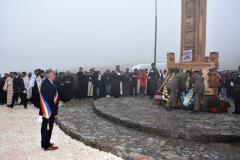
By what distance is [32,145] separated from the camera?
246 inches

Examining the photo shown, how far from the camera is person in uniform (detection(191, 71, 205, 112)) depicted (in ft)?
29.2

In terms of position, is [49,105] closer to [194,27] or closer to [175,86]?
[175,86]

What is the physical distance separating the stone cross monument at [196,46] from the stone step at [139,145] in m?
3.77

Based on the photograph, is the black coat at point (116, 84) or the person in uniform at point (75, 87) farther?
the black coat at point (116, 84)

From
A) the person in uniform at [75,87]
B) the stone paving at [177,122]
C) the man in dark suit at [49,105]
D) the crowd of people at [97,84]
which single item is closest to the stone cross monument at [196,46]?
the stone paving at [177,122]

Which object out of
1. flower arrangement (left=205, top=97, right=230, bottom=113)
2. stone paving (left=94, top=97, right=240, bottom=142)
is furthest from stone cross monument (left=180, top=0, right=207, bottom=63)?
stone paving (left=94, top=97, right=240, bottom=142)

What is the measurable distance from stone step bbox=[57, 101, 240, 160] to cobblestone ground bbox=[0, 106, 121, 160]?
20 centimetres

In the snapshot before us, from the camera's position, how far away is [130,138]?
6.62m

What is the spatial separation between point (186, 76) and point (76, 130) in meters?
4.34

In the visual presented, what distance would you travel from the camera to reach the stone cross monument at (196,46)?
31.6ft

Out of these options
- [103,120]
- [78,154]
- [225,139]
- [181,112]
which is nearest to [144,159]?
[78,154]

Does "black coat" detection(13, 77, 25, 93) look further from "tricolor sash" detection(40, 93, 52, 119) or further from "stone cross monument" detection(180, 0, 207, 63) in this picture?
"stone cross monument" detection(180, 0, 207, 63)

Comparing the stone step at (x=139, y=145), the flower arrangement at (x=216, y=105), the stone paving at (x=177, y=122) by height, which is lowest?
the stone step at (x=139, y=145)

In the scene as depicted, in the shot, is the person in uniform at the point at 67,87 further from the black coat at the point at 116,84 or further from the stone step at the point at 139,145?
the stone step at the point at 139,145
